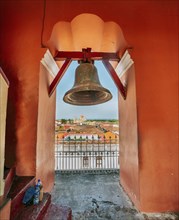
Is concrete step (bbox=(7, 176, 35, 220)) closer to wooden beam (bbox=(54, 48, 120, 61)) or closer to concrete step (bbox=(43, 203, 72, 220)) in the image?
concrete step (bbox=(43, 203, 72, 220))

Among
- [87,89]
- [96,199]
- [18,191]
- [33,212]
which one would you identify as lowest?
[96,199]

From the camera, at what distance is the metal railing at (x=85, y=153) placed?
4.48 metres

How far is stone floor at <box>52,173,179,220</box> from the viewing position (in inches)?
75.3

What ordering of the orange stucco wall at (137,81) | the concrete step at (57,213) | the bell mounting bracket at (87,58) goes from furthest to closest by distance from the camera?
the bell mounting bracket at (87,58) < the orange stucco wall at (137,81) < the concrete step at (57,213)

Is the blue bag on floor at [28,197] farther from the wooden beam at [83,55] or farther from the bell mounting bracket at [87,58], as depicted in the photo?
the wooden beam at [83,55]

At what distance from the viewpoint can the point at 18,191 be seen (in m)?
1.60

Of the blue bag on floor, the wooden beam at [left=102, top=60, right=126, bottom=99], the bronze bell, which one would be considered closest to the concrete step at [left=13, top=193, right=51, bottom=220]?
the blue bag on floor

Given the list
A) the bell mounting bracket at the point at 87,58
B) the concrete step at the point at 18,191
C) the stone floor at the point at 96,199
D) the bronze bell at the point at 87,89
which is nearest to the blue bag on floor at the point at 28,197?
the concrete step at the point at 18,191

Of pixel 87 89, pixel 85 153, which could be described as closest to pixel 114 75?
pixel 87 89

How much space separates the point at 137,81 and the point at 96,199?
1921mm

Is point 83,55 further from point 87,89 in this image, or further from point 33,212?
point 33,212

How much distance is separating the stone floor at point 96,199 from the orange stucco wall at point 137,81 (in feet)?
0.52

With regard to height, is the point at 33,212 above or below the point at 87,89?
below

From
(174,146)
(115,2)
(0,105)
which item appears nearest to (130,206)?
(174,146)
